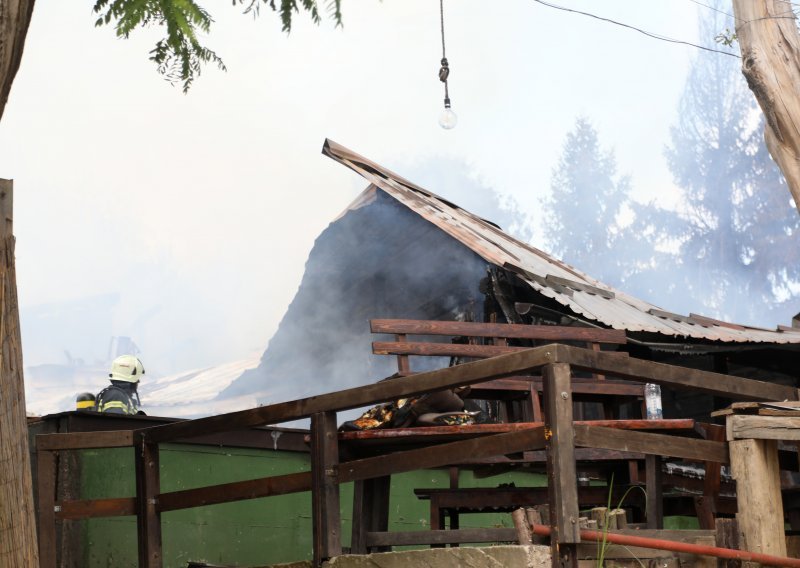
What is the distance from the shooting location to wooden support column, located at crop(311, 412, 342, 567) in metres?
5.65

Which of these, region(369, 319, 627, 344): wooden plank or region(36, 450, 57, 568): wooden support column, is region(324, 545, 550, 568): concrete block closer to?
region(36, 450, 57, 568): wooden support column

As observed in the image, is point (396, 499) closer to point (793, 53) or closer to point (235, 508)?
point (235, 508)

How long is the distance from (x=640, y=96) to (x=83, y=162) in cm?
4437

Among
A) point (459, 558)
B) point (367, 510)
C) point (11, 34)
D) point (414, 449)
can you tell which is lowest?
point (459, 558)

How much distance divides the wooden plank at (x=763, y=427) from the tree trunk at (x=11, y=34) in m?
3.91

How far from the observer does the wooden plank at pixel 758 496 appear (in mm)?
5121

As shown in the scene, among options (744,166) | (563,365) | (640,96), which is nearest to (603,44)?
(640,96)

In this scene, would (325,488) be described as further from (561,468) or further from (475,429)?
(561,468)

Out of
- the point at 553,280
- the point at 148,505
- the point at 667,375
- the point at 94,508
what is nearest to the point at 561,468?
the point at 667,375

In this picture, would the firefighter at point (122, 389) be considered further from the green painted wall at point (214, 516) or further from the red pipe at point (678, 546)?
the red pipe at point (678, 546)

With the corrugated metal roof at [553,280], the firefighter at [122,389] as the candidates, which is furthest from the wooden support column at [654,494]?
the firefighter at [122,389]

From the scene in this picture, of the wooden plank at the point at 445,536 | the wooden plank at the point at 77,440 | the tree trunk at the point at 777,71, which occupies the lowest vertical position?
the wooden plank at the point at 445,536

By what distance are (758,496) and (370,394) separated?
82.1 inches

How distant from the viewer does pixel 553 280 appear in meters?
12.0
